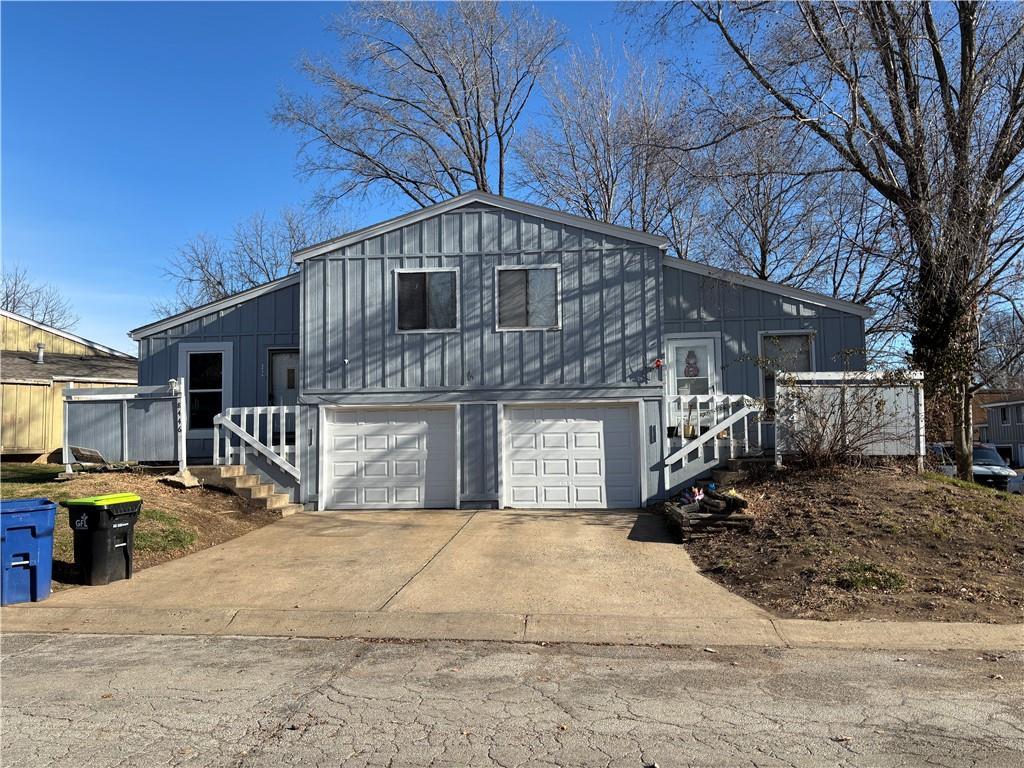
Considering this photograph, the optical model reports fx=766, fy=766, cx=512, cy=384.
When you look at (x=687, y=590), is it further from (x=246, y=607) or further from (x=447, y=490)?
(x=447, y=490)

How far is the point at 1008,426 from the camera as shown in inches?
1784

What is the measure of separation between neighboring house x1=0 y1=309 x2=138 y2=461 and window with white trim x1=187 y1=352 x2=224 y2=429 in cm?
727

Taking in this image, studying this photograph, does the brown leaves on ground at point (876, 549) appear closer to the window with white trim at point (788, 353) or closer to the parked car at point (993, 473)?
the window with white trim at point (788, 353)

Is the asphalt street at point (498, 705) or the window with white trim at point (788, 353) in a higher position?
the window with white trim at point (788, 353)

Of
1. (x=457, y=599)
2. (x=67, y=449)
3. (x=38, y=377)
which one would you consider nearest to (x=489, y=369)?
(x=457, y=599)

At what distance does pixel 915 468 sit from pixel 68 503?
11.4 metres

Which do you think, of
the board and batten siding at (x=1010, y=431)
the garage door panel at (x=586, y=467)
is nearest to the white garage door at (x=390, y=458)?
the garage door panel at (x=586, y=467)

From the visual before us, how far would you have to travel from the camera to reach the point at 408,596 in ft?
26.2

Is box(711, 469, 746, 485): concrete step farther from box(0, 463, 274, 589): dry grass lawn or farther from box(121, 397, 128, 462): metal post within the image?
box(121, 397, 128, 462): metal post

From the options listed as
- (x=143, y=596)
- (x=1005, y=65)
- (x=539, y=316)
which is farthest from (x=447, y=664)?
(x=1005, y=65)

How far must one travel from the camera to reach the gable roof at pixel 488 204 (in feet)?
46.3

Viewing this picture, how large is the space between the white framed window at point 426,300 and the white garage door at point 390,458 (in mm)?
1613

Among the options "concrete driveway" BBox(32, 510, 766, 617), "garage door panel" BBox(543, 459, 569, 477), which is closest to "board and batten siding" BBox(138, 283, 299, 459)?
"concrete driveway" BBox(32, 510, 766, 617)

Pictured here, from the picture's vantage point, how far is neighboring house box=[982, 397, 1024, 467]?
40156 millimetres
